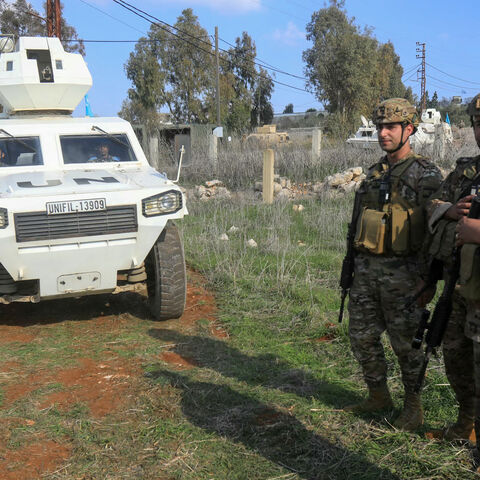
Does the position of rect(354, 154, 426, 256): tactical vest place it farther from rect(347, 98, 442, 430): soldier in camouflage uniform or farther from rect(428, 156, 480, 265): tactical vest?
rect(428, 156, 480, 265): tactical vest

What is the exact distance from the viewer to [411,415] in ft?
9.62

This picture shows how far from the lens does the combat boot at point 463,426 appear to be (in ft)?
8.93

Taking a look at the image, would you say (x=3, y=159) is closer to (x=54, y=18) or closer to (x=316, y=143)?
(x=316, y=143)

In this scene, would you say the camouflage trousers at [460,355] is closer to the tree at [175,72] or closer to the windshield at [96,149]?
the windshield at [96,149]

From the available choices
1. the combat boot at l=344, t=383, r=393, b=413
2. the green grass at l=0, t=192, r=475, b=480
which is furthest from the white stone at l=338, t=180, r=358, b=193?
the combat boot at l=344, t=383, r=393, b=413

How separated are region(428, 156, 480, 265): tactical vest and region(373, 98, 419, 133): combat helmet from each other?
0.43m

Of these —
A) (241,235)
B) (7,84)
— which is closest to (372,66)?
(241,235)

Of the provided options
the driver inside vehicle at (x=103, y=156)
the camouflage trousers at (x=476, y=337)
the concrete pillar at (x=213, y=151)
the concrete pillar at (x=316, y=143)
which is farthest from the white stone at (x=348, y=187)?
the camouflage trousers at (x=476, y=337)

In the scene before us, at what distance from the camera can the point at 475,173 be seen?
243 centimetres

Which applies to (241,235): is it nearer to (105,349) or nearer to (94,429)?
(105,349)

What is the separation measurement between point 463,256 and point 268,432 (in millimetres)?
1427

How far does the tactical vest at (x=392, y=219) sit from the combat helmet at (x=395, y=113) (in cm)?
19

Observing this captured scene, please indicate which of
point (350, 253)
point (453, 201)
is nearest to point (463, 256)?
point (453, 201)

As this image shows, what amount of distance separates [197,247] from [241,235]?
1.03m
